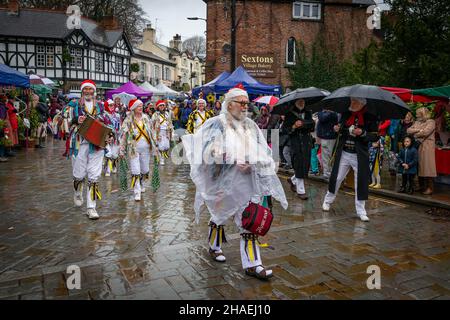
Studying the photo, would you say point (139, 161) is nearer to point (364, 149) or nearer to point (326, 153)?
point (364, 149)

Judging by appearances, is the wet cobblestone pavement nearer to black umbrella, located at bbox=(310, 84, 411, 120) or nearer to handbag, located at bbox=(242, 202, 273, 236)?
handbag, located at bbox=(242, 202, 273, 236)

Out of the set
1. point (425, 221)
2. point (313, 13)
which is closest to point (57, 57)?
point (313, 13)

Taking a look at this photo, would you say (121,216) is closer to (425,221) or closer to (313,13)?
(425,221)

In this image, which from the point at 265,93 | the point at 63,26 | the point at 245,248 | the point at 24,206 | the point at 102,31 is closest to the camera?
the point at 245,248

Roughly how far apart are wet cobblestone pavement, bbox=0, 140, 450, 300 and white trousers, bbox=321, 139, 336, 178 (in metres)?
2.16

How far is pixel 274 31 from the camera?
27.6 meters

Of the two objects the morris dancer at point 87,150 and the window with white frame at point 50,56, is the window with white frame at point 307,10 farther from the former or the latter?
the morris dancer at point 87,150

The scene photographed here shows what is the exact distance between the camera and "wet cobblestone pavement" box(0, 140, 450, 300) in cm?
389

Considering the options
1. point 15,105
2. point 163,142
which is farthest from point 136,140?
point 15,105

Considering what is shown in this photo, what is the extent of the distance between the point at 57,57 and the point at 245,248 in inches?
1436

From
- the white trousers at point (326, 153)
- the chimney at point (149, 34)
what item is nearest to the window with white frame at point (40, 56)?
the chimney at point (149, 34)

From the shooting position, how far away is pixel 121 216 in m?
6.62

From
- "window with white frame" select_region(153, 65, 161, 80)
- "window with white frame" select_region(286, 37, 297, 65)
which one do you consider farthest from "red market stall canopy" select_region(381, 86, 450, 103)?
"window with white frame" select_region(153, 65, 161, 80)

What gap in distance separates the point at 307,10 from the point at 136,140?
79.2 feet
